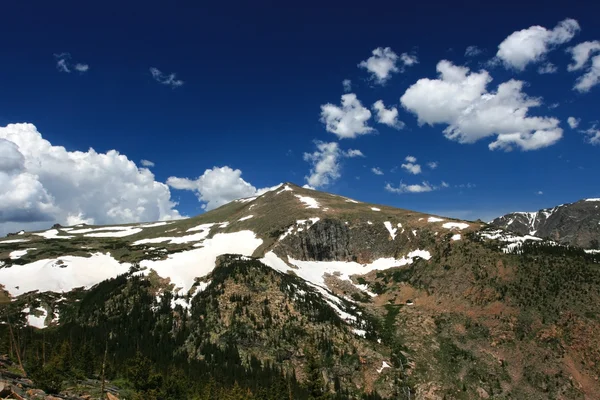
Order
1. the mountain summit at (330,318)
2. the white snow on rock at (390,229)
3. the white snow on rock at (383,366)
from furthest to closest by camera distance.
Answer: the white snow on rock at (390,229), the white snow on rock at (383,366), the mountain summit at (330,318)

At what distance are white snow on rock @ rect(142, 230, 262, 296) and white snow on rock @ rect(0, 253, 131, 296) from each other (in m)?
15.6

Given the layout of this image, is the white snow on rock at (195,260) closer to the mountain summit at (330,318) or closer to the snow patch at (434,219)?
the mountain summit at (330,318)

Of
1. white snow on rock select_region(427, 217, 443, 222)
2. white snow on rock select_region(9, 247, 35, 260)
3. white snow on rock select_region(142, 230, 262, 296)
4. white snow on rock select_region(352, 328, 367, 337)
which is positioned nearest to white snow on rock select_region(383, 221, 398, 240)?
white snow on rock select_region(427, 217, 443, 222)

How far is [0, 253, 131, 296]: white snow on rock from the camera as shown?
4985 inches

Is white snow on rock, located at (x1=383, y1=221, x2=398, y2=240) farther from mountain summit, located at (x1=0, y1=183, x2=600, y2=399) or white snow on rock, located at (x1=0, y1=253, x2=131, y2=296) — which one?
white snow on rock, located at (x1=0, y1=253, x2=131, y2=296)

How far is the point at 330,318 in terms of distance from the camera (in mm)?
100938

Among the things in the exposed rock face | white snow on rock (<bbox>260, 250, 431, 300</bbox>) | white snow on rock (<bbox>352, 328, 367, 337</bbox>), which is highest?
the exposed rock face

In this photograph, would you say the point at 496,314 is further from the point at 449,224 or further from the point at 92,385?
the point at 92,385

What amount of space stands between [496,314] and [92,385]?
89836 millimetres

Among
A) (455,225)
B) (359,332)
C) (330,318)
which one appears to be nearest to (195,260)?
(330,318)

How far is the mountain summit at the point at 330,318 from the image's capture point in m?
80.2

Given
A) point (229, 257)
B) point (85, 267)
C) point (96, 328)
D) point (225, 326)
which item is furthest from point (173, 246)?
point (225, 326)

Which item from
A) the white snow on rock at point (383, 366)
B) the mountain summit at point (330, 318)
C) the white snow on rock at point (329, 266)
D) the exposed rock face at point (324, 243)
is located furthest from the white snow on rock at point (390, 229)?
the white snow on rock at point (383, 366)

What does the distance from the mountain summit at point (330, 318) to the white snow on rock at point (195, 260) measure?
0.91m
